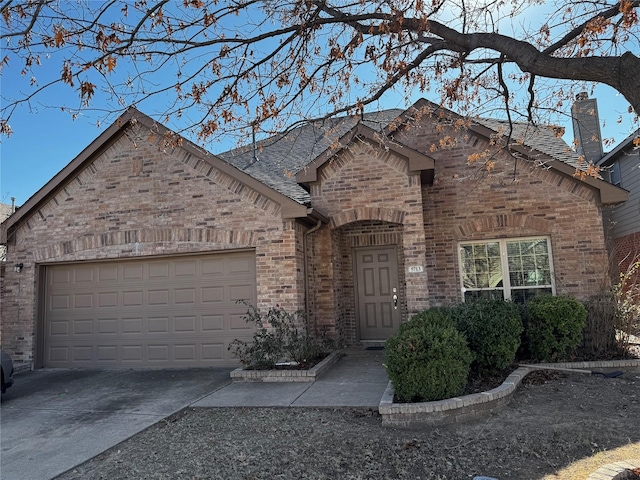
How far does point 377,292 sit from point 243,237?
3684mm

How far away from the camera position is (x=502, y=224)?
32.7 ft

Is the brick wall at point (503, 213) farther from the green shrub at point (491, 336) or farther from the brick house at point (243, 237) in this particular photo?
the green shrub at point (491, 336)

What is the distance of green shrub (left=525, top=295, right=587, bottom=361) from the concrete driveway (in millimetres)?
5244

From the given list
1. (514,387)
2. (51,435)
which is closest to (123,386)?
(51,435)

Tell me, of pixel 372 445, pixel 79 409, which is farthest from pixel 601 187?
pixel 79 409

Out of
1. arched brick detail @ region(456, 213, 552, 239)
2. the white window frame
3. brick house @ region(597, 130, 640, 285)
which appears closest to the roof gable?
arched brick detail @ region(456, 213, 552, 239)

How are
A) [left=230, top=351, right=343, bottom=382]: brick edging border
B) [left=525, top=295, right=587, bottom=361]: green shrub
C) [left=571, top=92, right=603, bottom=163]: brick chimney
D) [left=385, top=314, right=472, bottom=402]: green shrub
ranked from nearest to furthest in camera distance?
1. [left=385, top=314, right=472, bottom=402]: green shrub
2. [left=230, top=351, right=343, bottom=382]: brick edging border
3. [left=525, top=295, right=587, bottom=361]: green shrub
4. [left=571, top=92, right=603, bottom=163]: brick chimney

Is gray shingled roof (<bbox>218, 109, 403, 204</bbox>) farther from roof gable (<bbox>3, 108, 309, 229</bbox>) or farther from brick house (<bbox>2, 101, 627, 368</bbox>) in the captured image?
roof gable (<bbox>3, 108, 309, 229</bbox>)

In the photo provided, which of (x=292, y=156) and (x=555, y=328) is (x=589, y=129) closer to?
(x=292, y=156)

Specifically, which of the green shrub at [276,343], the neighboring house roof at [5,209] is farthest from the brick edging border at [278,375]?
the neighboring house roof at [5,209]

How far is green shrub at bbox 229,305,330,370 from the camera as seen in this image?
26.1 feet

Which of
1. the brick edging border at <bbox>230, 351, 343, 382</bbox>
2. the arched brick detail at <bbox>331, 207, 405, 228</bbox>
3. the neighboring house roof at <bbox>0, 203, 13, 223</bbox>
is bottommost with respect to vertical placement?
the brick edging border at <bbox>230, 351, 343, 382</bbox>

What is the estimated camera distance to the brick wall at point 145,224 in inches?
351

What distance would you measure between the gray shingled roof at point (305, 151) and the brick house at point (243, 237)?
0.33m
